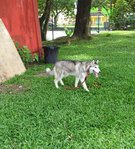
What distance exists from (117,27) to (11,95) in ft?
79.4

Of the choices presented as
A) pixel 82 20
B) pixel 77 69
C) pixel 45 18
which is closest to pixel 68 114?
pixel 77 69

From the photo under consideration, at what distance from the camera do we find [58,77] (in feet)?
24.4

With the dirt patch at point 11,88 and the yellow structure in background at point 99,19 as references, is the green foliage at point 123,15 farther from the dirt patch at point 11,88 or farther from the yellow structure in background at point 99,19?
the dirt patch at point 11,88

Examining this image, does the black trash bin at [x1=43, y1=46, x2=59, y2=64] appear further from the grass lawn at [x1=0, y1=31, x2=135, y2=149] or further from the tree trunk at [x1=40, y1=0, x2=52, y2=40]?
the tree trunk at [x1=40, y1=0, x2=52, y2=40]

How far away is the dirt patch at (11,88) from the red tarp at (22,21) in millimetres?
2747

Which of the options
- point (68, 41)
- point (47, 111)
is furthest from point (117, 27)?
point (47, 111)

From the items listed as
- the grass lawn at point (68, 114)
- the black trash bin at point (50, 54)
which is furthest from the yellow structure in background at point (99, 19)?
the grass lawn at point (68, 114)

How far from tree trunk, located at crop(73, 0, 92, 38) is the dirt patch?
35.2 ft

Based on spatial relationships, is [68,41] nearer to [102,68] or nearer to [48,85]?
[102,68]

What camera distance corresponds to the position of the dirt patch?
287 inches

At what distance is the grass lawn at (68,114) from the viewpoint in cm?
467

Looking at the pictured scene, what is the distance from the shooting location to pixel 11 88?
753 centimetres

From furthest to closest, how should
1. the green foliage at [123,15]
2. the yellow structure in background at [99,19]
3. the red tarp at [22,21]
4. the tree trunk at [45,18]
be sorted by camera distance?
the yellow structure in background at [99,19], the green foliage at [123,15], the tree trunk at [45,18], the red tarp at [22,21]

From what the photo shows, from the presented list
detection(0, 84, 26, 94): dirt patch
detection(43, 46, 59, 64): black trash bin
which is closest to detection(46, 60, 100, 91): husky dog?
detection(0, 84, 26, 94): dirt patch
